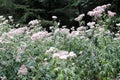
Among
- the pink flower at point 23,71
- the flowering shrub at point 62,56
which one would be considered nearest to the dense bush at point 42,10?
the flowering shrub at point 62,56

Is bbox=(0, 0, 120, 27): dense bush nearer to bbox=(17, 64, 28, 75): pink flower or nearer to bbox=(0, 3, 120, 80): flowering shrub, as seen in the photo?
bbox=(0, 3, 120, 80): flowering shrub

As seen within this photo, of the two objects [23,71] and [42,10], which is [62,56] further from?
[42,10]

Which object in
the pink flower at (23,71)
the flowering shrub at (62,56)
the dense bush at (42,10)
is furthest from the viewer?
the dense bush at (42,10)

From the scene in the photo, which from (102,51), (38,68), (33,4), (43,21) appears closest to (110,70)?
(102,51)

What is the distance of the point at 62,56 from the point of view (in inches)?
164

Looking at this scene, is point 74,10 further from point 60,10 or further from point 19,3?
point 19,3

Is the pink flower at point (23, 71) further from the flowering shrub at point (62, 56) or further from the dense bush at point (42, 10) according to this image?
the dense bush at point (42, 10)

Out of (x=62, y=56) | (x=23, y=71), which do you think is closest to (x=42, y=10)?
(x=23, y=71)

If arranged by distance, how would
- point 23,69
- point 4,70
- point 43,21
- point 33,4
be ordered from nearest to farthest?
point 23,69 → point 4,70 → point 43,21 → point 33,4

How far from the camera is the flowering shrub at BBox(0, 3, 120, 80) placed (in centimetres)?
442

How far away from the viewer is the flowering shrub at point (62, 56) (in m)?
4.42

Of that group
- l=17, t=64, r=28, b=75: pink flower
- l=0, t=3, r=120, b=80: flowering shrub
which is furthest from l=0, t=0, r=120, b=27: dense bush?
l=17, t=64, r=28, b=75: pink flower

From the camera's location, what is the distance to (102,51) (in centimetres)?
488

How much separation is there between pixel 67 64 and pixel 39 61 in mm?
556
